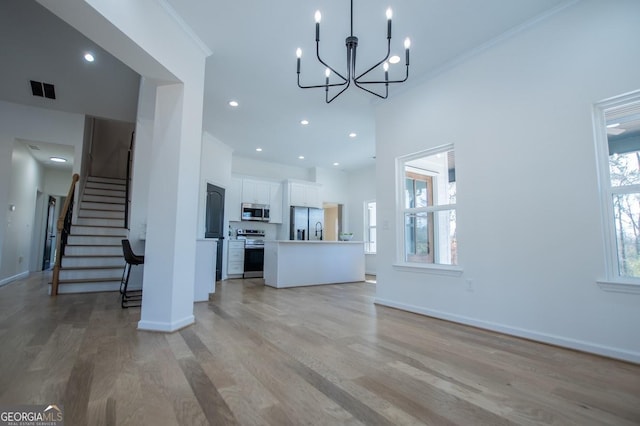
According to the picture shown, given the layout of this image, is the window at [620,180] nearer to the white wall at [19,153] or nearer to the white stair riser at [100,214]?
the white stair riser at [100,214]

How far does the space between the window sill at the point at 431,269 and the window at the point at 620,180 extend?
131 centimetres

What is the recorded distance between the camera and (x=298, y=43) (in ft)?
11.1

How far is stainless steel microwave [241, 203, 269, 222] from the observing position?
7.66 meters

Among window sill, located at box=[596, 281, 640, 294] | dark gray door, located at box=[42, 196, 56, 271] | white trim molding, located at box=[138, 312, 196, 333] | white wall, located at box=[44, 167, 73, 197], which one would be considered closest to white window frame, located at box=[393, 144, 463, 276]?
window sill, located at box=[596, 281, 640, 294]

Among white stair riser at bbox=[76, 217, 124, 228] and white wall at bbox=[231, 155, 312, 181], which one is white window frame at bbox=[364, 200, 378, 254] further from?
white stair riser at bbox=[76, 217, 124, 228]

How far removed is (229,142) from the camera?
6.77m

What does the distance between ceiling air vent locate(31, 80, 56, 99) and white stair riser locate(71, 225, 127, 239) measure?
2.34 meters

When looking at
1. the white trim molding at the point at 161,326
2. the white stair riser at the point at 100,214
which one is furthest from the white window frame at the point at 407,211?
the white stair riser at the point at 100,214

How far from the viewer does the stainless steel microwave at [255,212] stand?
7.66 metres

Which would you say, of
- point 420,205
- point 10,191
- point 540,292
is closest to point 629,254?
point 540,292

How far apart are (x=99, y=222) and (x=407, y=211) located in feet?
19.5

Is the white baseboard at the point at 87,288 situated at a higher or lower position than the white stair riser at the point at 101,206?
lower

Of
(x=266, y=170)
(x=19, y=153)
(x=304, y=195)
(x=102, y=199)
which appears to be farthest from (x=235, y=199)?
(x=19, y=153)

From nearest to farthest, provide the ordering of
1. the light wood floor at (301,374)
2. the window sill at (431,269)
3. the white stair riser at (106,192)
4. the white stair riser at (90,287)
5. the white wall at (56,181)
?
the light wood floor at (301,374), the window sill at (431,269), the white stair riser at (90,287), the white stair riser at (106,192), the white wall at (56,181)
